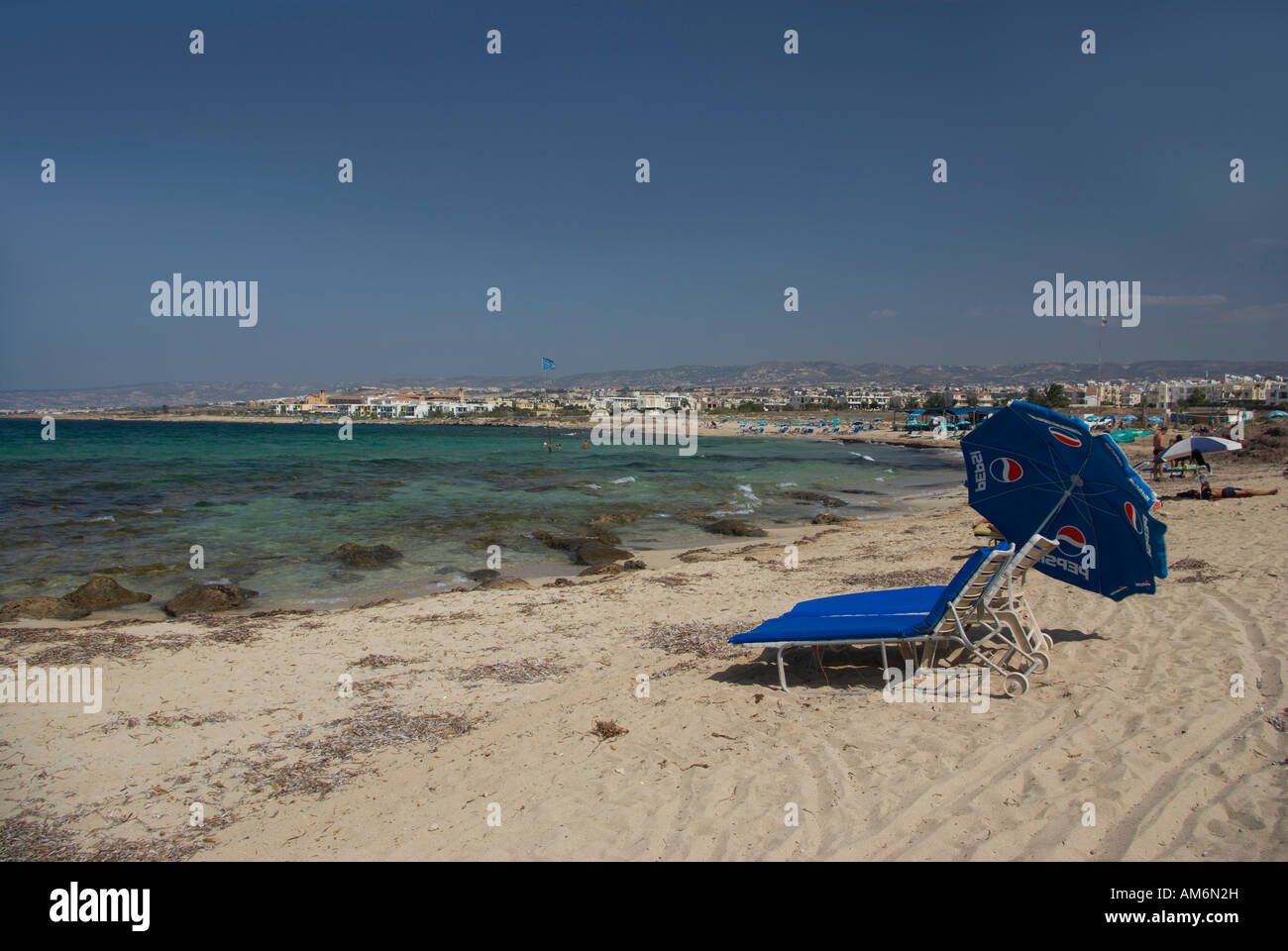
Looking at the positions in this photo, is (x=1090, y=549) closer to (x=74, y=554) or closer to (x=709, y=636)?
(x=709, y=636)

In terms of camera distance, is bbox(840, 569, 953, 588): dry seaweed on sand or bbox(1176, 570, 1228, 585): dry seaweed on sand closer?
bbox(1176, 570, 1228, 585): dry seaweed on sand

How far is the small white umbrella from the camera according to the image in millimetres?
16766

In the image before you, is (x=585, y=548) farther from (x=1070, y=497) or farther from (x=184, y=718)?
(x=1070, y=497)

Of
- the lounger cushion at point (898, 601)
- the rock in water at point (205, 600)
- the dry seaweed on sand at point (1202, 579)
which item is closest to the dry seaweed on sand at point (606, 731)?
the lounger cushion at point (898, 601)

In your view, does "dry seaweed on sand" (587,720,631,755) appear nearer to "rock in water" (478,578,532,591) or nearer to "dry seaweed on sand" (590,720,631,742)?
"dry seaweed on sand" (590,720,631,742)

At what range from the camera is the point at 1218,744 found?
4277 millimetres

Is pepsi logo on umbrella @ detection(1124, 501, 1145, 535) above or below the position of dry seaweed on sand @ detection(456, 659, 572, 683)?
above

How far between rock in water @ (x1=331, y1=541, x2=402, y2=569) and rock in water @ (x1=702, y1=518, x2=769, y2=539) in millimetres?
7742

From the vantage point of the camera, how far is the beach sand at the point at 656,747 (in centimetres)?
379

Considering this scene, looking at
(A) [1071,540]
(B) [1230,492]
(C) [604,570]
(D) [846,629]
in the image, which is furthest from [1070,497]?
(B) [1230,492]

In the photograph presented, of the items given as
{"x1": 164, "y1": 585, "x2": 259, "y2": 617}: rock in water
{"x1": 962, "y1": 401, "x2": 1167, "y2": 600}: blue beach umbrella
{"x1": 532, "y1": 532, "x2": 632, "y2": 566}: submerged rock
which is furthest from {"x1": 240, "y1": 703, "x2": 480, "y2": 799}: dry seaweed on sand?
{"x1": 532, "y1": 532, "x2": 632, "y2": 566}: submerged rock

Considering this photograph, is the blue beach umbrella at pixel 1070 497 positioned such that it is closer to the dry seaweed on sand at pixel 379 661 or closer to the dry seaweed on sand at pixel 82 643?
the dry seaweed on sand at pixel 379 661

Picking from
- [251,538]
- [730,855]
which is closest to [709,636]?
[730,855]

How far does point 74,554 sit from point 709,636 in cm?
1478
